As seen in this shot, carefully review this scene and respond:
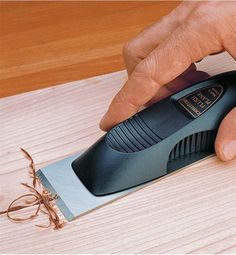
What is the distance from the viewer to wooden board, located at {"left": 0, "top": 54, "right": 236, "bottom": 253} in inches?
24.4

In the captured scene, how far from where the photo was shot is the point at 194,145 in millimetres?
739

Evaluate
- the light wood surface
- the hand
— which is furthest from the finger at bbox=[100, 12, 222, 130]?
the light wood surface

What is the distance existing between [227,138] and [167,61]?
137mm

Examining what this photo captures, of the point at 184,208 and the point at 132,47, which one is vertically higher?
the point at 132,47

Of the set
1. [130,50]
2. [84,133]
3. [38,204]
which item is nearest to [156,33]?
[130,50]

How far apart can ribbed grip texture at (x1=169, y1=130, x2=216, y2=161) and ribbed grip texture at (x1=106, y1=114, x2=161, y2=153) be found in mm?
42

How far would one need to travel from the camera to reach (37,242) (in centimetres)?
63

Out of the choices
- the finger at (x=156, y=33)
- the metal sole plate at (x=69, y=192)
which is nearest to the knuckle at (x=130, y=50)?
the finger at (x=156, y=33)

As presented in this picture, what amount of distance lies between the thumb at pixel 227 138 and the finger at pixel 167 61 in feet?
0.31

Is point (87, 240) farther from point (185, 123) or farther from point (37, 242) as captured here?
point (185, 123)

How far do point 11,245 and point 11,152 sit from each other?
0.59ft

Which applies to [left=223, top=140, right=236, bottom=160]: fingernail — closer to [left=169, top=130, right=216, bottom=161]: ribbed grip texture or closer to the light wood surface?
[left=169, top=130, right=216, bottom=161]: ribbed grip texture

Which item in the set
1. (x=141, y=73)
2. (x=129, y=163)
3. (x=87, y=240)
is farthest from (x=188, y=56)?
(x=87, y=240)

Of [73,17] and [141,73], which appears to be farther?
[73,17]
